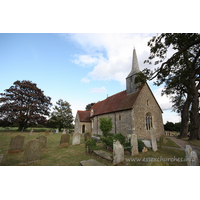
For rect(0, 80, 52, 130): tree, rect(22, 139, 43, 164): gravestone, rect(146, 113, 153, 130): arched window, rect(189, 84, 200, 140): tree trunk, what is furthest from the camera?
rect(0, 80, 52, 130): tree

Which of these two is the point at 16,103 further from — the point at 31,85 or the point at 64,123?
the point at 64,123

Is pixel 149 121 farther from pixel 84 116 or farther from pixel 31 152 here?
pixel 84 116

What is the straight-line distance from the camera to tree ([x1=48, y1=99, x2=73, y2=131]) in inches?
1169

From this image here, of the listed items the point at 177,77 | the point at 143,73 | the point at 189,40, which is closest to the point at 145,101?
the point at 177,77

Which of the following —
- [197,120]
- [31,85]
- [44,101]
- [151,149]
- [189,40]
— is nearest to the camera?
[189,40]

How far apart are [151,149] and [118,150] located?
4449 millimetres

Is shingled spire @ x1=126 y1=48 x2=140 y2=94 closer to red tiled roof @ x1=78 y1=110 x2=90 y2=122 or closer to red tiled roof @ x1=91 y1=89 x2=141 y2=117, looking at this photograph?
red tiled roof @ x1=91 y1=89 x2=141 y2=117

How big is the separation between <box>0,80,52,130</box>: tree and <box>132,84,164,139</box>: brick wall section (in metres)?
23.3

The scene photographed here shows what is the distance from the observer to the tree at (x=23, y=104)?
21.6 metres

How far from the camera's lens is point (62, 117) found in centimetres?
3009

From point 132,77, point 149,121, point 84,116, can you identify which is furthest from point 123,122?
point 84,116

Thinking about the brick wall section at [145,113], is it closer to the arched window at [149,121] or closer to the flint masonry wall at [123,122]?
the arched window at [149,121]

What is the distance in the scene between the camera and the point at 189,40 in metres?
6.66

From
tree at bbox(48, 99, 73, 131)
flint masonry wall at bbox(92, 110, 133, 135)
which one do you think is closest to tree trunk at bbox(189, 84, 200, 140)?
flint masonry wall at bbox(92, 110, 133, 135)
